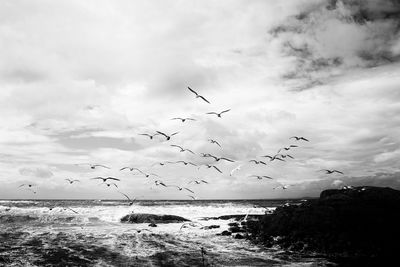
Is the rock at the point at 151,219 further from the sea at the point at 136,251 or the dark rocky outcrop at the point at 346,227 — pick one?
the dark rocky outcrop at the point at 346,227

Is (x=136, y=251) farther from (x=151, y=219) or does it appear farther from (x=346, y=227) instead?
(x=151, y=219)

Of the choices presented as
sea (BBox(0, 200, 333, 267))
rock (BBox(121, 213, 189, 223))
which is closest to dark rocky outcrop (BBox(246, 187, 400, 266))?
sea (BBox(0, 200, 333, 267))

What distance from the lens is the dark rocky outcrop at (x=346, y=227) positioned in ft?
82.5

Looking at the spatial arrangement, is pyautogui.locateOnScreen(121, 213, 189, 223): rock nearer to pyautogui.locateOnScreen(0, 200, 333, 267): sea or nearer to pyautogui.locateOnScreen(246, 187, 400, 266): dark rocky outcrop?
pyautogui.locateOnScreen(0, 200, 333, 267): sea

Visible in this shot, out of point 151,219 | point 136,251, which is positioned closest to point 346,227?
point 136,251

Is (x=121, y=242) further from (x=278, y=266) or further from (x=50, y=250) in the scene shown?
(x=278, y=266)

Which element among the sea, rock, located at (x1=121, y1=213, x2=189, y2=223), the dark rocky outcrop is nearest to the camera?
the sea

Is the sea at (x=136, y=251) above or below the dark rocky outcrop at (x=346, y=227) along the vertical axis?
below

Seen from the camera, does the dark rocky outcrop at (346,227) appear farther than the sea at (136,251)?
Yes

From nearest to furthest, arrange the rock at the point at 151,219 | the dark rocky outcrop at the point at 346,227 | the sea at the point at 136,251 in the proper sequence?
the sea at the point at 136,251 → the dark rocky outcrop at the point at 346,227 → the rock at the point at 151,219

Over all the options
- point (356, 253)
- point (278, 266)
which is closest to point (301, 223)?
point (356, 253)

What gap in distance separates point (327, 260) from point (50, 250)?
2149 cm

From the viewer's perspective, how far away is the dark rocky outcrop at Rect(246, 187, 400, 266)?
25.1m

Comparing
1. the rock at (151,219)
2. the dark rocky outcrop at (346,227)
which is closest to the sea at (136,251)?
the dark rocky outcrop at (346,227)
